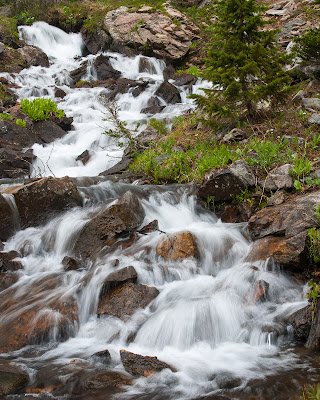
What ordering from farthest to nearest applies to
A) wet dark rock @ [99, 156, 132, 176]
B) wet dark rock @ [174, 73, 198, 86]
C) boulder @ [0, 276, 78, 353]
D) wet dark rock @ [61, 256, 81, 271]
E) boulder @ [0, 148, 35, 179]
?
wet dark rock @ [174, 73, 198, 86], wet dark rock @ [99, 156, 132, 176], boulder @ [0, 148, 35, 179], wet dark rock @ [61, 256, 81, 271], boulder @ [0, 276, 78, 353]

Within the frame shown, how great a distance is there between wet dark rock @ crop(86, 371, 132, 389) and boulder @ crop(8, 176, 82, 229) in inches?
165

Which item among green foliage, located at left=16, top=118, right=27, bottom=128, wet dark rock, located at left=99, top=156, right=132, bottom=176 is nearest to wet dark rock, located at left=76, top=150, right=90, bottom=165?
wet dark rock, located at left=99, top=156, right=132, bottom=176

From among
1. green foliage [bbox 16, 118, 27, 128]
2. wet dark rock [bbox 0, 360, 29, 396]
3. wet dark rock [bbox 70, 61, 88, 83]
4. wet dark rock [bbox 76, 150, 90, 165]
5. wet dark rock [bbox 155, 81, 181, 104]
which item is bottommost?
wet dark rock [bbox 0, 360, 29, 396]

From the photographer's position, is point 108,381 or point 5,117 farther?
point 5,117

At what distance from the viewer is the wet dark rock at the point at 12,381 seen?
288 centimetres

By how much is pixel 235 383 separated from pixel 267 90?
20.5ft

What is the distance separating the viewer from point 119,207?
19.4ft

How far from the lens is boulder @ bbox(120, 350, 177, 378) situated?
3100 mm

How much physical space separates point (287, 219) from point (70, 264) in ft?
11.5

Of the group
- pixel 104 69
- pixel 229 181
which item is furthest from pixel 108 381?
pixel 104 69

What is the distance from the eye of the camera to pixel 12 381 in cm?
299

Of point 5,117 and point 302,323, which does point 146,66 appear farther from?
point 302,323

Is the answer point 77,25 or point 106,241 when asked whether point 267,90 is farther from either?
point 77,25

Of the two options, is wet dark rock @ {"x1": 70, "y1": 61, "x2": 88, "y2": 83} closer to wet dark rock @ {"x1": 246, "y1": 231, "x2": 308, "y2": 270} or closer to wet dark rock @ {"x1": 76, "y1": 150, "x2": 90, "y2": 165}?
wet dark rock @ {"x1": 76, "y1": 150, "x2": 90, "y2": 165}
